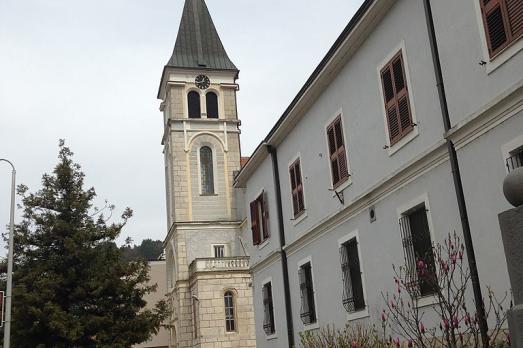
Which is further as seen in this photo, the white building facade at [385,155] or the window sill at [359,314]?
the window sill at [359,314]

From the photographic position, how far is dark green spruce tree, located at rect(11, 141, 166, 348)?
67.2ft

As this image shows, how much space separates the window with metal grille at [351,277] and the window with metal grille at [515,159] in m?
5.84

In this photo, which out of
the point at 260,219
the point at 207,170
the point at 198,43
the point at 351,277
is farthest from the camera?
the point at 198,43

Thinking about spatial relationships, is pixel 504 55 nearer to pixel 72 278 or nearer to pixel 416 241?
pixel 416 241

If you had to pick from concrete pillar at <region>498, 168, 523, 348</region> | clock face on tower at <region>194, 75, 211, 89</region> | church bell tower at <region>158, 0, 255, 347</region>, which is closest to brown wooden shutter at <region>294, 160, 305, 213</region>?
concrete pillar at <region>498, 168, 523, 348</region>

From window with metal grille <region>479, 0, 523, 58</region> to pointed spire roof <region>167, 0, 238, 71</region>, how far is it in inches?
1638

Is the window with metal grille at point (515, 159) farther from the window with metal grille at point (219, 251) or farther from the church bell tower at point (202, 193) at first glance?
the window with metal grille at point (219, 251)

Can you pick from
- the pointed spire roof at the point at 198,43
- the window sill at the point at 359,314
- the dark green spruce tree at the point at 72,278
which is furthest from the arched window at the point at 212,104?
the window sill at the point at 359,314

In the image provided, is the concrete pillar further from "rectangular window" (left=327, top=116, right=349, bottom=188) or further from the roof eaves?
"rectangular window" (left=327, top=116, right=349, bottom=188)

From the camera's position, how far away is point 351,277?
15336mm

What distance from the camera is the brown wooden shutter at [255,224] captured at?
22.3 m

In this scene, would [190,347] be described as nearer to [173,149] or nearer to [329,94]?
[173,149]

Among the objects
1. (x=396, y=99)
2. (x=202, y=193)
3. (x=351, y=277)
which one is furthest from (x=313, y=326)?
(x=202, y=193)

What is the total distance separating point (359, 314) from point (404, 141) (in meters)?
4.34
